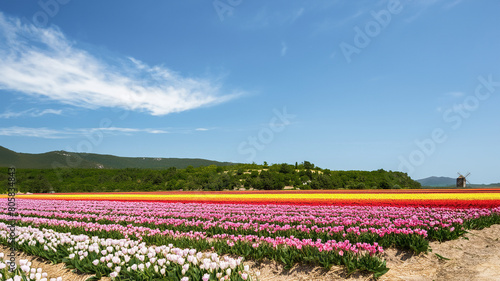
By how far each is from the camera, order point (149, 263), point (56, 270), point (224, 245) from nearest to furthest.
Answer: point (149, 263), point (56, 270), point (224, 245)

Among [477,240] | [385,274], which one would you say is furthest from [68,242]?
[477,240]

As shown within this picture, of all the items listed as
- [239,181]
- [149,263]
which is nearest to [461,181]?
[239,181]

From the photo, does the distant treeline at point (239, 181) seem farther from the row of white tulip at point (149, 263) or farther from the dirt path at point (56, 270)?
the row of white tulip at point (149, 263)

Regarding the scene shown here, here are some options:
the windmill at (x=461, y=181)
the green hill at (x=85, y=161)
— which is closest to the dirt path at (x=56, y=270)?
the windmill at (x=461, y=181)

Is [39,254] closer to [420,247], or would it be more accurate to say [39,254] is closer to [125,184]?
[420,247]

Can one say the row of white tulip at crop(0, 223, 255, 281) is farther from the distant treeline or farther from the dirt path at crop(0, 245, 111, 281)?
the distant treeline

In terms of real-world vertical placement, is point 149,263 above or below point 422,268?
above

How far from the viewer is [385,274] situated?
652 centimetres

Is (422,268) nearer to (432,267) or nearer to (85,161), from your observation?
(432,267)

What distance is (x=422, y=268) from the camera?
7062mm

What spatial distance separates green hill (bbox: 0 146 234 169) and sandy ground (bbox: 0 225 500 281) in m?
100

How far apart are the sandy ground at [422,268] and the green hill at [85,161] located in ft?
330

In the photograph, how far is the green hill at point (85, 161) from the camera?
110438mm

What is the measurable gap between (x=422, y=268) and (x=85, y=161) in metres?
160
